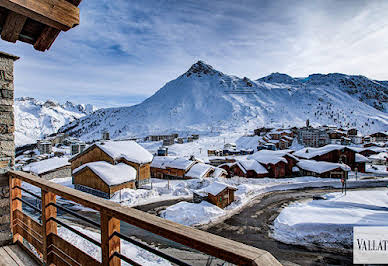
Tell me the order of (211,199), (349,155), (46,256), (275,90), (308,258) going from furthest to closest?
(275,90)
(349,155)
(211,199)
(308,258)
(46,256)

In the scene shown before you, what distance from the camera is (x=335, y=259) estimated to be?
1241 centimetres

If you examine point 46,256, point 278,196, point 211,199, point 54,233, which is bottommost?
point 278,196

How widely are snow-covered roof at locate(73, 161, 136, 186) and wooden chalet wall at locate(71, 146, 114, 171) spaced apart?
836mm

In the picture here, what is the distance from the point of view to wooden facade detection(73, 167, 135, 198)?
71.1 feet

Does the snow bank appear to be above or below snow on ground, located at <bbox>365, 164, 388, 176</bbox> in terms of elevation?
above

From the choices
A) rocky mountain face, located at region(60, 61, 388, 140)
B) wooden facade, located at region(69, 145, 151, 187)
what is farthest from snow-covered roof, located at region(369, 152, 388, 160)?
wooden facade, located at region(69, 145, 151, 187)

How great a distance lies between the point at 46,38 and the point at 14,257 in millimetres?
3577

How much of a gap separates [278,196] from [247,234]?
37.6 ft

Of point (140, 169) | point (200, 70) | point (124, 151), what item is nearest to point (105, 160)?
point (124, 151)

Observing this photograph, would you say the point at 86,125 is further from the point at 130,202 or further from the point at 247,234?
the point at 247,234

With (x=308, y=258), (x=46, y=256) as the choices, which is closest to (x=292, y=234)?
(x=308, y=258)

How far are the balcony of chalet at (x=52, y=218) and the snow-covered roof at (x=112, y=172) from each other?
18.7m

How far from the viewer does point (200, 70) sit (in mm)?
164625

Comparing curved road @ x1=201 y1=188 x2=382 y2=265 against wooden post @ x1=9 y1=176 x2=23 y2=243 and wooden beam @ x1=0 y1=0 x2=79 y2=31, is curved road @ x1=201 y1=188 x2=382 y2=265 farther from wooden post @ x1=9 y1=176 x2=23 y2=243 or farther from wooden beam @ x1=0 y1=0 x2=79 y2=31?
wooden beam @ x1=0 y1=0 x2=79 y2=31
